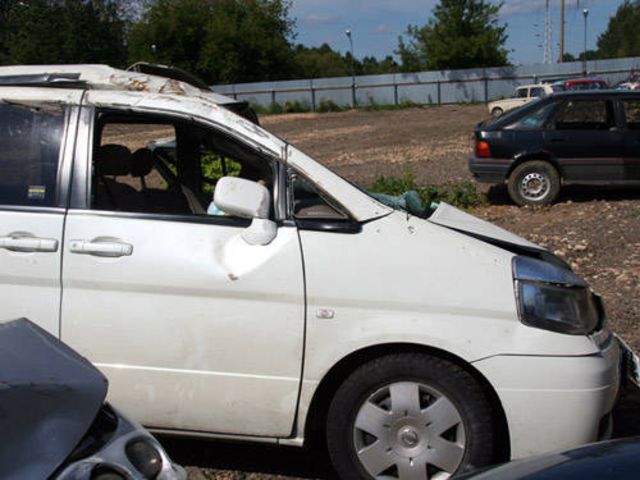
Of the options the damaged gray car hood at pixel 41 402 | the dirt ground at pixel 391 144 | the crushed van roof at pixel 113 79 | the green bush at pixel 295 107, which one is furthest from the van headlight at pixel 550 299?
the green bush at pixel 295 107

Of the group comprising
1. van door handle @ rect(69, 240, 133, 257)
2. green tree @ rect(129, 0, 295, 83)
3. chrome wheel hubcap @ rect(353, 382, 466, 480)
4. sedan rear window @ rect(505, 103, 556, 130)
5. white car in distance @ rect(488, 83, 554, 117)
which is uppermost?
green tree @ rect(129, 0, 295, 83)

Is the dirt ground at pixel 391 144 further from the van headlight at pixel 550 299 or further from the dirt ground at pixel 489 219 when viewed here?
the van headlight at pixel 550 299

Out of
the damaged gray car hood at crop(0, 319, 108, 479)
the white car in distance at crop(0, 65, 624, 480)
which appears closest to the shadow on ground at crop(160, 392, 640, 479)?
the white car in distance at crop(0, 65, 624, 480)

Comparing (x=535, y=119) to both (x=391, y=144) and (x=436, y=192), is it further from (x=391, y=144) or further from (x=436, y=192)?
(x=391, y=144)

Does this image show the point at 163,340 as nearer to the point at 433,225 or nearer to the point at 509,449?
the point at 433,225

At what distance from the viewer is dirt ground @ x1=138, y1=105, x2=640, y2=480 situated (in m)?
3.94

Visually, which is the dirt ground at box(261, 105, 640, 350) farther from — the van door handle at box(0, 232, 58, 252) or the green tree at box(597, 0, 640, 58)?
the green tree at box(597, 0, 640, 58)

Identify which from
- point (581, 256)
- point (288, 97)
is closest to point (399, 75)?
point (288, 97)

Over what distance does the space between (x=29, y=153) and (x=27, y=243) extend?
460 millimetres

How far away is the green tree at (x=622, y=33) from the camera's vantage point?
105 m

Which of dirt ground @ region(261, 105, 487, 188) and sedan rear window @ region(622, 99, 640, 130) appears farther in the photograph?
dirt ground @ region(261, 105, 487, 188)

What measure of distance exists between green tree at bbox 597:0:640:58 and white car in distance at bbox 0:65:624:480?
3969 inches

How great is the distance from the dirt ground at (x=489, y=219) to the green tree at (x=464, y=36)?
1199 inches

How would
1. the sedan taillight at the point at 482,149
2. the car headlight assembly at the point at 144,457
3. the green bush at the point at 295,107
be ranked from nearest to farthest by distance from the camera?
the car headlight assembly at the point at 144,457
the sedan taillight at the point at 482,149
the green bush at the point at 295,107
